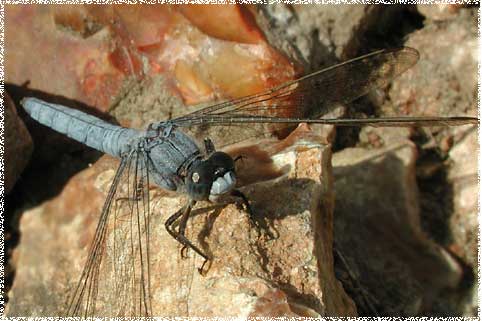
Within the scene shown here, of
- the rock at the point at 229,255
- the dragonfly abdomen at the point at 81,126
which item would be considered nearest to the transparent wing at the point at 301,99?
the rock at the point at 229,255

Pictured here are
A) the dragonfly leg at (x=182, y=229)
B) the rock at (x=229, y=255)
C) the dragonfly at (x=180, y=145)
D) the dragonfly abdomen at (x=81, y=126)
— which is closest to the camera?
the rock at (x=229, y=255)

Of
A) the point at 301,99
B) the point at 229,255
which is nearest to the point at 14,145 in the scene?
the point at 229,255

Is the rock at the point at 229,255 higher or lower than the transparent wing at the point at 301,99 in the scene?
lower

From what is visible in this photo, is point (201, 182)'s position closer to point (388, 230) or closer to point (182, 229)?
point (182, 229)

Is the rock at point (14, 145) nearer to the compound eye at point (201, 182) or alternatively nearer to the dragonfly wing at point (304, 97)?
the dragonfly wing at point (304, 97)

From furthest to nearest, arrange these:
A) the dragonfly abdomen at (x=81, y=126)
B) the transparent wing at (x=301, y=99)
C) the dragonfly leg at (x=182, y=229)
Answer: the dragonfly abdomen at (x=81, y=126), the transparent wing at (x=301, y=99), the dragonfly leg at (x=182, y=229)

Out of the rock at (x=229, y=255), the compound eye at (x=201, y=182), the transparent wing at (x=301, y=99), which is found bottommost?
the rock at (x=229, y=255)

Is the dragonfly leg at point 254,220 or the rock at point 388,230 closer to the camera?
the dragonfly leg at point 254,220
